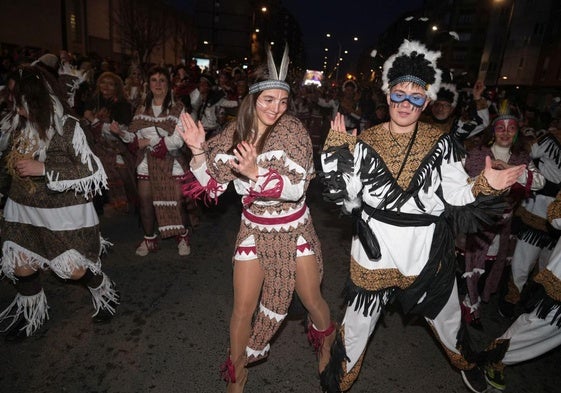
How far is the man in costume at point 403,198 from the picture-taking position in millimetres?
2285

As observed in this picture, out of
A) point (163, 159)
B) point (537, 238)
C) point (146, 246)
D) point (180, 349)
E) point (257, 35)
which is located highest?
point (257, 35)

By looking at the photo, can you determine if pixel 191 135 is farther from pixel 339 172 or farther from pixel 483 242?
pixel 483 242

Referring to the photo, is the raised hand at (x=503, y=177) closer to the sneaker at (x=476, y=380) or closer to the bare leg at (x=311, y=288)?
the bare leg at (x=311, y=288)

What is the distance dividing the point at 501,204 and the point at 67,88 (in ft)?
12.6

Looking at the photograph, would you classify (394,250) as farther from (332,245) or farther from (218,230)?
(218,230)

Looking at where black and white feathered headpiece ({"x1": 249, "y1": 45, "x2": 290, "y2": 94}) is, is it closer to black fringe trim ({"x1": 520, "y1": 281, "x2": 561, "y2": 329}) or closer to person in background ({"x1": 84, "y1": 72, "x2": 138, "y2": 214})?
black fringe trim ({"x1": 520, "y1": 281, "x2": 561, "y2": 329})

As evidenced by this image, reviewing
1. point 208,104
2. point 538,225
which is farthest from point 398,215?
point 208,104

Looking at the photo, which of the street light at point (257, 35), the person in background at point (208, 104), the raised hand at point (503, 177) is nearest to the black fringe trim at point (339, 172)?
the raised hand at point (503, 177)

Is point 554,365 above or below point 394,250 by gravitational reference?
below

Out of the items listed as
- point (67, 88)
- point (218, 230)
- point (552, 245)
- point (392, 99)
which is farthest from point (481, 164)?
point (67, 88)

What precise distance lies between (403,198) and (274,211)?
0.82 meters

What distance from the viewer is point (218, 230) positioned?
573cm

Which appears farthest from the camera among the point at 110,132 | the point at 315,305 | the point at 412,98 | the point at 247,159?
the point at 110,132

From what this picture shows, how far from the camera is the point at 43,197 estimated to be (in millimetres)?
2957
